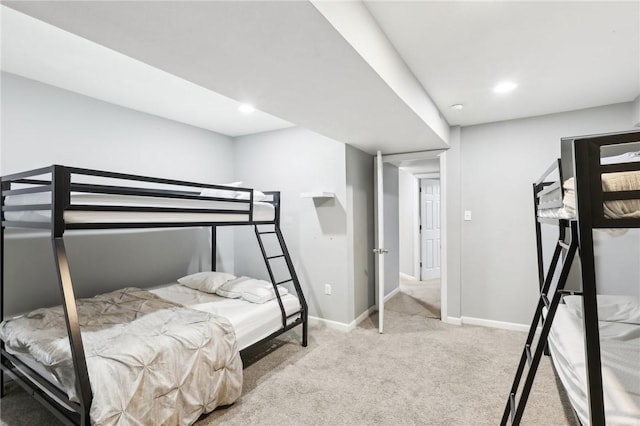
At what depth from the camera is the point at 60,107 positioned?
2.76 m

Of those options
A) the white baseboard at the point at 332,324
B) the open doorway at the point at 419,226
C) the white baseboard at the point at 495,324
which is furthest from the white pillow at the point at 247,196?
the open doorway at the point at 419,226

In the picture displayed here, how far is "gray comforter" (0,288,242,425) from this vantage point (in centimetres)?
162

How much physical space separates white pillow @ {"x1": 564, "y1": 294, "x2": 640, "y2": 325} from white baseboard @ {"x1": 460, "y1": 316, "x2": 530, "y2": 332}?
3.26ft

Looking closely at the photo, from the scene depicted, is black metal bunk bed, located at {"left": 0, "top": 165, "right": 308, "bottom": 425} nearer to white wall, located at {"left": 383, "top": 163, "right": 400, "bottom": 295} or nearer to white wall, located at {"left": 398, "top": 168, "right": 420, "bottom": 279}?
white wall, located at {"left": 383, "top": 163, "right": 400, "bottom": 295}

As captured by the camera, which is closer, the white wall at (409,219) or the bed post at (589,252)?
the bed post at (589,252)

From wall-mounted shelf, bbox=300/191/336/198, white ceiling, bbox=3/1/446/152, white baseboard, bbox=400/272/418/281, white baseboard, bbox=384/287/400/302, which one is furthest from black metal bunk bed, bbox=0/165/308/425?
white baseboard, bbox=400/272/418/281

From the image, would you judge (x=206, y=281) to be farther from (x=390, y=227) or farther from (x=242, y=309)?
(x=390, y=227)

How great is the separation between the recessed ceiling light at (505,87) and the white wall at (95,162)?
325 cm

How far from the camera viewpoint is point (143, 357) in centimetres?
176

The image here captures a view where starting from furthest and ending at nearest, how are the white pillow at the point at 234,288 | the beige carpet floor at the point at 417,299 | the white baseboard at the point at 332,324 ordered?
the beige carpet floor at the point at 417,299 < the white baseboard at the point at 332,324 < the white pillow at the point at 234,288

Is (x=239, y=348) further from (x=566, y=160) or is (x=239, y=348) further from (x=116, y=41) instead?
(x=566, y=160)

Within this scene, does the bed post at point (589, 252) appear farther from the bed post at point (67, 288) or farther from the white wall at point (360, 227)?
the white wall at point (360, 227)

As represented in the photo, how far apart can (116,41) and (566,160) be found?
87.3 inches

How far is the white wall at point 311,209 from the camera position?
3.53 m
